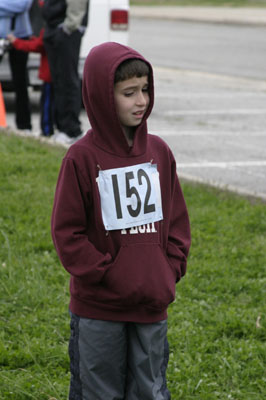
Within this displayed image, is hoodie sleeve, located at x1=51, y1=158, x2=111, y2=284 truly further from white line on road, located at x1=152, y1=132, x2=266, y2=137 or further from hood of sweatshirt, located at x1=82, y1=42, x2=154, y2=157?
white line on road, located at x1=152, y1=132, x2=266, y2=137

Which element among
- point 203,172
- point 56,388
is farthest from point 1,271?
point 203,172

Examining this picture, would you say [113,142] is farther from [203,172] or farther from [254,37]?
[254,37]

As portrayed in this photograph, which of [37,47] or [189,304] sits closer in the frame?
[189,304]

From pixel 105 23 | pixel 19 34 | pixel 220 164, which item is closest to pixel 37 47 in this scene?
pixel 19 34

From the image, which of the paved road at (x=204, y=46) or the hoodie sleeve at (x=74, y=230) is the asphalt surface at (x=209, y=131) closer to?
the paved road at (x=204, y=46)

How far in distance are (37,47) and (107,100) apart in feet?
19.4

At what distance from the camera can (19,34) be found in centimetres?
838

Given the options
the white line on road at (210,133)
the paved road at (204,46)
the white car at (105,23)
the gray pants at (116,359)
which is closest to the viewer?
the gray pants at (116,359)

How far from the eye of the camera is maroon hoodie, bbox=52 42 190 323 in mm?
2672

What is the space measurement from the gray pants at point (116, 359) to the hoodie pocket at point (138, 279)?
0.11 meters

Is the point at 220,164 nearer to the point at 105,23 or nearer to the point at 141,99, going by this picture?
the point at 105,23

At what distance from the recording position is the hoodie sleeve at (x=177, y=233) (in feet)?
9.39

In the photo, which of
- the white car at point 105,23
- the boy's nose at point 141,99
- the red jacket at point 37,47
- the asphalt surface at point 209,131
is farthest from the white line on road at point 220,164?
the boy's nose at point 141,99

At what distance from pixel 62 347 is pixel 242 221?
6.74ft
